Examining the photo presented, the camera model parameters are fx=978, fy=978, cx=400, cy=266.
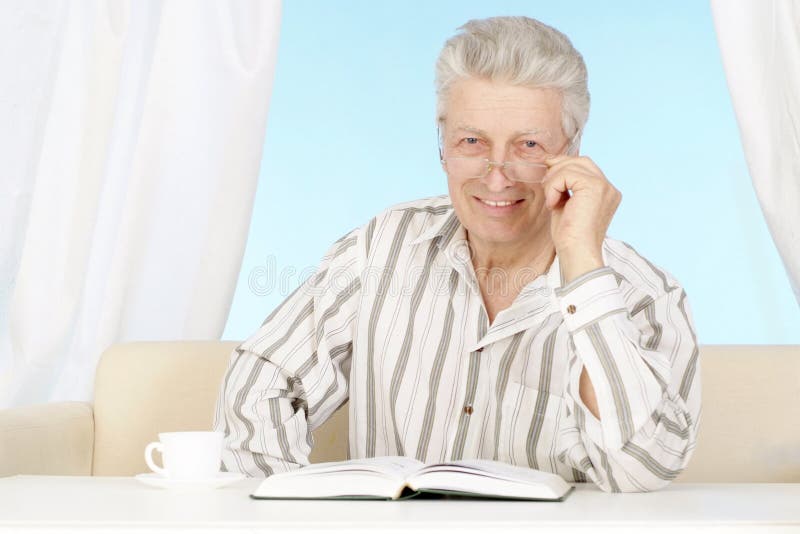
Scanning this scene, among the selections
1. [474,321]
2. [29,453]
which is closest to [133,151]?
[29,453]

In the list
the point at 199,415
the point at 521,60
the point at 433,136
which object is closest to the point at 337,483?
the point at 521,60

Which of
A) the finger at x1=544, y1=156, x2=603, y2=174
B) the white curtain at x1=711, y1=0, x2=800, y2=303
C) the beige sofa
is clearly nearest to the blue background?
the white curtain at x1=711, y1=0, x2=800, y2=303

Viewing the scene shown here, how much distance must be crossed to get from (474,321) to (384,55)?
7.01 feet

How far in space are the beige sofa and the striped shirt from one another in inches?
14.0

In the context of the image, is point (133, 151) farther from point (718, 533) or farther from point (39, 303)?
point (718, 533)

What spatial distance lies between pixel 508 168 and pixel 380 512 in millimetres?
745

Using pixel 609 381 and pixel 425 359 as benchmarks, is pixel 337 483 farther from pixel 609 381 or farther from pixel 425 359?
pixel 425 359

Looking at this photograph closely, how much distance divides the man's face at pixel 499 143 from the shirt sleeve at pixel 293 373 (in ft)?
0.84

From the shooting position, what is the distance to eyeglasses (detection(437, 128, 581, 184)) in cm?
161

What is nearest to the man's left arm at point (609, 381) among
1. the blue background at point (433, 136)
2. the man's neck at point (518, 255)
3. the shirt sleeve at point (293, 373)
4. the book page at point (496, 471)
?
the book page at point (496, 471)

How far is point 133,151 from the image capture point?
248 cm

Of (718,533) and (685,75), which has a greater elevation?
(685,75)

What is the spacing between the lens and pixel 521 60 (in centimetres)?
159

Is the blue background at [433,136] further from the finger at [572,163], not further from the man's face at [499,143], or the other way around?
the finger at [572,163]
